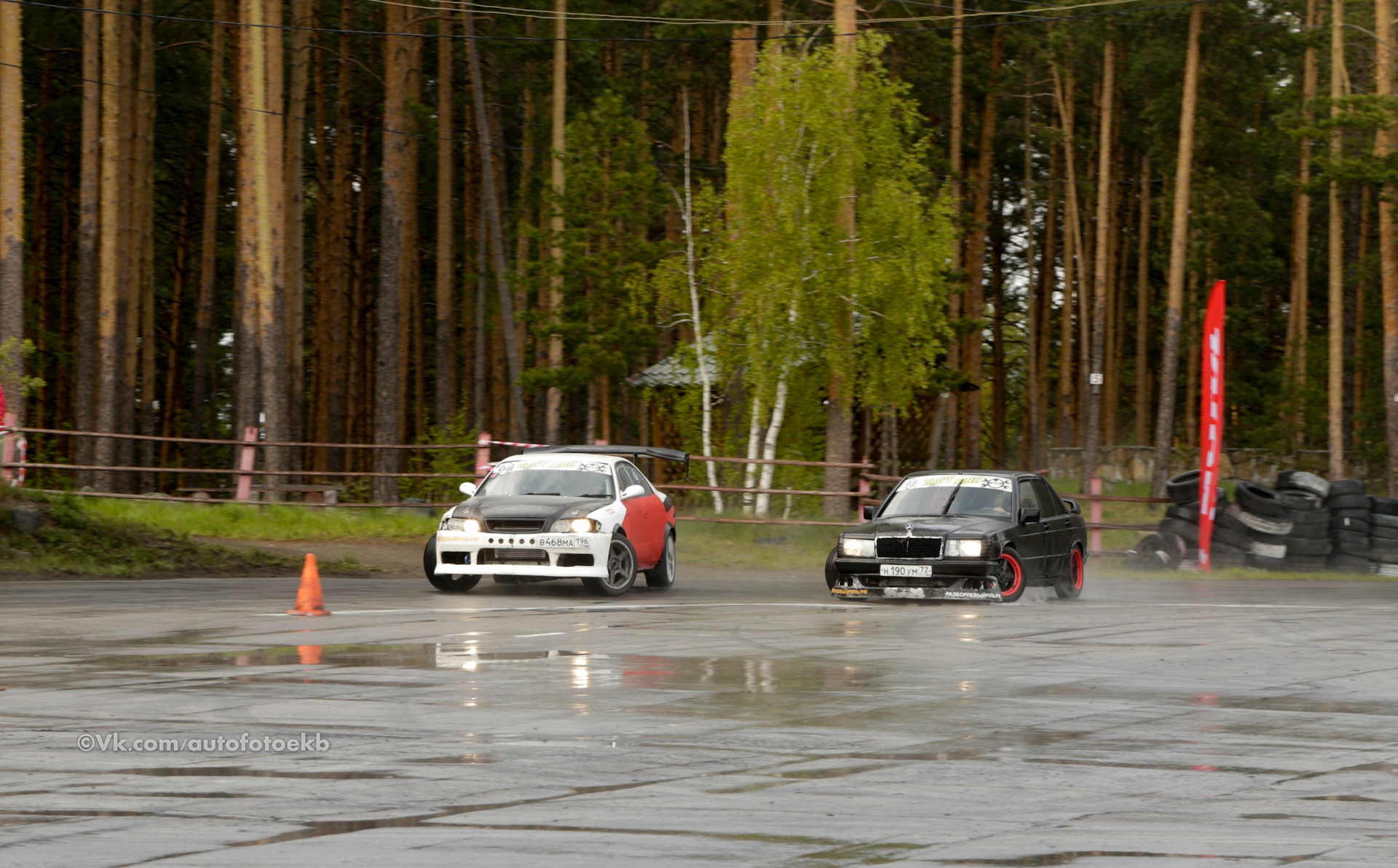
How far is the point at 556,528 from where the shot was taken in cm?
1861

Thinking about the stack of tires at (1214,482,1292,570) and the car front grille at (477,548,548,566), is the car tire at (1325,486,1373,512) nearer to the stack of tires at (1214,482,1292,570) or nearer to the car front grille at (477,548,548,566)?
the stack of tires at (1214,482,1292,570)

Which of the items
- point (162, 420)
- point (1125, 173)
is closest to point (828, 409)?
point (162, 420)

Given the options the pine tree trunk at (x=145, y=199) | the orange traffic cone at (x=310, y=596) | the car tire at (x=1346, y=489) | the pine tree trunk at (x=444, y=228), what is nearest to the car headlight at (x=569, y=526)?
the orange traffic cone at (x=310, y=596)

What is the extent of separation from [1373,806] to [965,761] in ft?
5.99

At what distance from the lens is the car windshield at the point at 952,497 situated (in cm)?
1930

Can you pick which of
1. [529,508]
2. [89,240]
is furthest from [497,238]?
[529,508]

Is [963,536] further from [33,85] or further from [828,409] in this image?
[33,85]

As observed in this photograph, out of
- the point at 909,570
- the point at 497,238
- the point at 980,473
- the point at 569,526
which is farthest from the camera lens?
the point at 497,238

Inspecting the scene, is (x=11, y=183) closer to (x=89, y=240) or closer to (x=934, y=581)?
(x=89, y=240)

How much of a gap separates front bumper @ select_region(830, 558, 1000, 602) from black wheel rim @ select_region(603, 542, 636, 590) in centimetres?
254

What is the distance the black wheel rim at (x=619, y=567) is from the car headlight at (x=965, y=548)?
374 cm

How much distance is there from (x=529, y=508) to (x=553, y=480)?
4.33 feet

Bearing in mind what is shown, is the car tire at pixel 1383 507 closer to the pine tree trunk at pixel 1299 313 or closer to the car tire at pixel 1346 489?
the car tire at pixel 1346 489

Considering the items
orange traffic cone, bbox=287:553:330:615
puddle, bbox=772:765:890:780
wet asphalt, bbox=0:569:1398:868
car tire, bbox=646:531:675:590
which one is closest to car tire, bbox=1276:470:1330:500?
car tire, bbox=646:531:675:590
